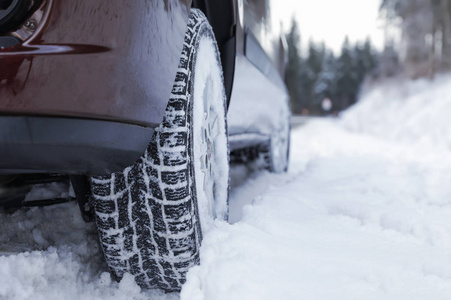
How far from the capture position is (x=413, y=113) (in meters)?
13.9

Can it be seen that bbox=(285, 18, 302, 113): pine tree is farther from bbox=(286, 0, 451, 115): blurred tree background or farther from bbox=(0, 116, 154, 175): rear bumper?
bbox=(0, 116, 154, 175): rear bumper

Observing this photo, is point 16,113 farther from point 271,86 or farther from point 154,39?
point 271,86

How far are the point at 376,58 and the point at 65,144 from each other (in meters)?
57.1

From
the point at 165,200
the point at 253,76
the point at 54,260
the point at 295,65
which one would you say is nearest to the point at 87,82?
the point at 165,200

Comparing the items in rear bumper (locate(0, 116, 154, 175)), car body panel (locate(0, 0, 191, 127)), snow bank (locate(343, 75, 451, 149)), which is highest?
car body panel (locate(0, 0, 191, 127))

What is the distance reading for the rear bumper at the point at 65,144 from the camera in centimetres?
86

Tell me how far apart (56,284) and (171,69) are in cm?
72

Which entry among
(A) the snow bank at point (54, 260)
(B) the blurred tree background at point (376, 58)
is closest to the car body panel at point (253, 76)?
(A) the snow bank at point (54, 260)

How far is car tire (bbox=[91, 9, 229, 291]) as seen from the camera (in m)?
1.12

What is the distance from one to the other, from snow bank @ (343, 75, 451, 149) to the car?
6538mm

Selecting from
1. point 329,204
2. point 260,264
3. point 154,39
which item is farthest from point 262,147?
point 154,39

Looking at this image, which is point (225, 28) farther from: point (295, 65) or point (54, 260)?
point (295, 65)

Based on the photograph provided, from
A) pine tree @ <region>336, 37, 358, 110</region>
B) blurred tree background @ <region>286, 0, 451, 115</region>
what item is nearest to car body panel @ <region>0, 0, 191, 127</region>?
blurred tree background @ <region>286, 0, 451, 115</region>

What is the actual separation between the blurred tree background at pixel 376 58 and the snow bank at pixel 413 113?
40.9 inches
